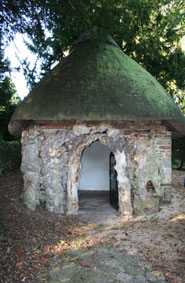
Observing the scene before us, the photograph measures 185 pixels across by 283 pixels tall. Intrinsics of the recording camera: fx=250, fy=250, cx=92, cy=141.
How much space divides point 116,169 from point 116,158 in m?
0.27

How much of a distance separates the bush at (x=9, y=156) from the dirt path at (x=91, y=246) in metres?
3.66

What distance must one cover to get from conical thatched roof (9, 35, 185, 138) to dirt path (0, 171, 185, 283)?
231 cm

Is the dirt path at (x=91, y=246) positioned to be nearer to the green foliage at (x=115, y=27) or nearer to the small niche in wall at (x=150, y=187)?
the small niche in wall at (x=150, y=187)

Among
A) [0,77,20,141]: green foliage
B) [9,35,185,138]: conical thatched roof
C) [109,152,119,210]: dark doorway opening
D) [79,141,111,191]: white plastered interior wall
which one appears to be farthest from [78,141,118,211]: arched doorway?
[0,77,20,141]: green foliage

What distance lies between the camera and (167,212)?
5.95 metres

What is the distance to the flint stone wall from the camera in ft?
19.9

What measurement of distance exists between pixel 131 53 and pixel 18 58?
5.54m

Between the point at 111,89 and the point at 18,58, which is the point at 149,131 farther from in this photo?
the point at 18,58

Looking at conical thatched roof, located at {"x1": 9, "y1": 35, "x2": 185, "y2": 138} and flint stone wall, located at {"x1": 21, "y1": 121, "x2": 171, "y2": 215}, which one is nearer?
conical thatched roof, located at {"x1": 9, "y1": 35, "x2": 185, "y2": 138}

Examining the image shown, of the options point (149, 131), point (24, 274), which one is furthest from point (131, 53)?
point (24, 274)

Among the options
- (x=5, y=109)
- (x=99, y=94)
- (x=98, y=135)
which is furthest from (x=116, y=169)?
(x=5, y=109)

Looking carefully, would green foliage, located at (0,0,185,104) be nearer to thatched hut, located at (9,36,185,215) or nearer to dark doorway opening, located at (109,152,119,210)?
thatched hut, located at (9,36,185,215)

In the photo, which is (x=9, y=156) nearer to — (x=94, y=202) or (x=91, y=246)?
(x=94, y=202)

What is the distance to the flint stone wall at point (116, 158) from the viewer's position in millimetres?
6062
